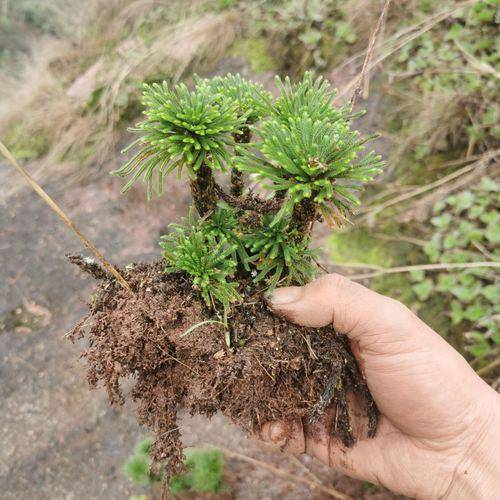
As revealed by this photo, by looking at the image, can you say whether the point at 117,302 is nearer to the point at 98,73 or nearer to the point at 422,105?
the point at 422,105

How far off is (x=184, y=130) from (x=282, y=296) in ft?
2.99

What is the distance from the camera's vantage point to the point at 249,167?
5.25ft

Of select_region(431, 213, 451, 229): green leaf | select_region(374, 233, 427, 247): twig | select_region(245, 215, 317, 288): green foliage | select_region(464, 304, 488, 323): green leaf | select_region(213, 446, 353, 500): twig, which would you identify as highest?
select_region(245, 215, 317, 288): green foliage

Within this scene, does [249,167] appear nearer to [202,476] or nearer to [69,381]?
[202,476]

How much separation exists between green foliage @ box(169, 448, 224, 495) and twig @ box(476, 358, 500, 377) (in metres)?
2.35

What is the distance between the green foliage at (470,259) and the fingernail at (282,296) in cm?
234

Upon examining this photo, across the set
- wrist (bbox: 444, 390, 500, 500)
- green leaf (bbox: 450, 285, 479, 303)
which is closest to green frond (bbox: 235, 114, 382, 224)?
wrist (bbox: 444, 390, 500, 500)

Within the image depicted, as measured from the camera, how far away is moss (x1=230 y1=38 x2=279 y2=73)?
539 centimetres

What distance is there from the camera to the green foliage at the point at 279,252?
195cm

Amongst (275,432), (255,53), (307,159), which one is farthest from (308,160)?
(255,53)

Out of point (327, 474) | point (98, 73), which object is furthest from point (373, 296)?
point (98, 73)

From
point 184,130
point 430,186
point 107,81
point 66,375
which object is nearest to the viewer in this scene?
point 184,130

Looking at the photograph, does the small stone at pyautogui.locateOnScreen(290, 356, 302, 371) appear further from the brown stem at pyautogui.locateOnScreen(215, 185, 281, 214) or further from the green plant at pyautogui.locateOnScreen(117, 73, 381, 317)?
the brown stem at pyautogui.locateOnScreen(215, 185, 281, 214)

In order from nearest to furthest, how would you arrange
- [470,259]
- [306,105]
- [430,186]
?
[306,105]
[470,259]
[430,186]
